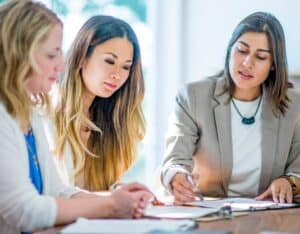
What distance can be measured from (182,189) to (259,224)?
0.40 meters

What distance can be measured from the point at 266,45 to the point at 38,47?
90 centimetres

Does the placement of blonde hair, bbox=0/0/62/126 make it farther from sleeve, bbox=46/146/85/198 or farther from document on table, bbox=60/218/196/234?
document on table, bbox=60/218/196/234

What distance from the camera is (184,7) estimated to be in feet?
9.85

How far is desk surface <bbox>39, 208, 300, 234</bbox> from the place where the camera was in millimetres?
1383

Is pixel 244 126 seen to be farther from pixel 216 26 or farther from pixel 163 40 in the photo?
pixel 163 40

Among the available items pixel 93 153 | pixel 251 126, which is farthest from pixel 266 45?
pixel 93 153

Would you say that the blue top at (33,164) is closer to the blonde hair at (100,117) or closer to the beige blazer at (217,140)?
the blonde hair at (100,117)

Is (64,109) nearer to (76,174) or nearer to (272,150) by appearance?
(76,174)

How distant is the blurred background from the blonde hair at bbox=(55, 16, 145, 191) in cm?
78

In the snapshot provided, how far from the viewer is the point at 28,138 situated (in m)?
1.58

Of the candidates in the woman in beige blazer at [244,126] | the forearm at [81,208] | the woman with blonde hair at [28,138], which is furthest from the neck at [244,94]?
the forearm at [81,208]

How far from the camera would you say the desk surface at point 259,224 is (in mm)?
1383

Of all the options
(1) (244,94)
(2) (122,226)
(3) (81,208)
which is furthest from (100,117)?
(2) (122,226)

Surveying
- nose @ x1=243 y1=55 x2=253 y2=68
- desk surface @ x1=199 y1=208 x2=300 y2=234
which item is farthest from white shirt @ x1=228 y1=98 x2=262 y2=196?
desk surface @ x1=199 y1=208 x2=300 y2=234
